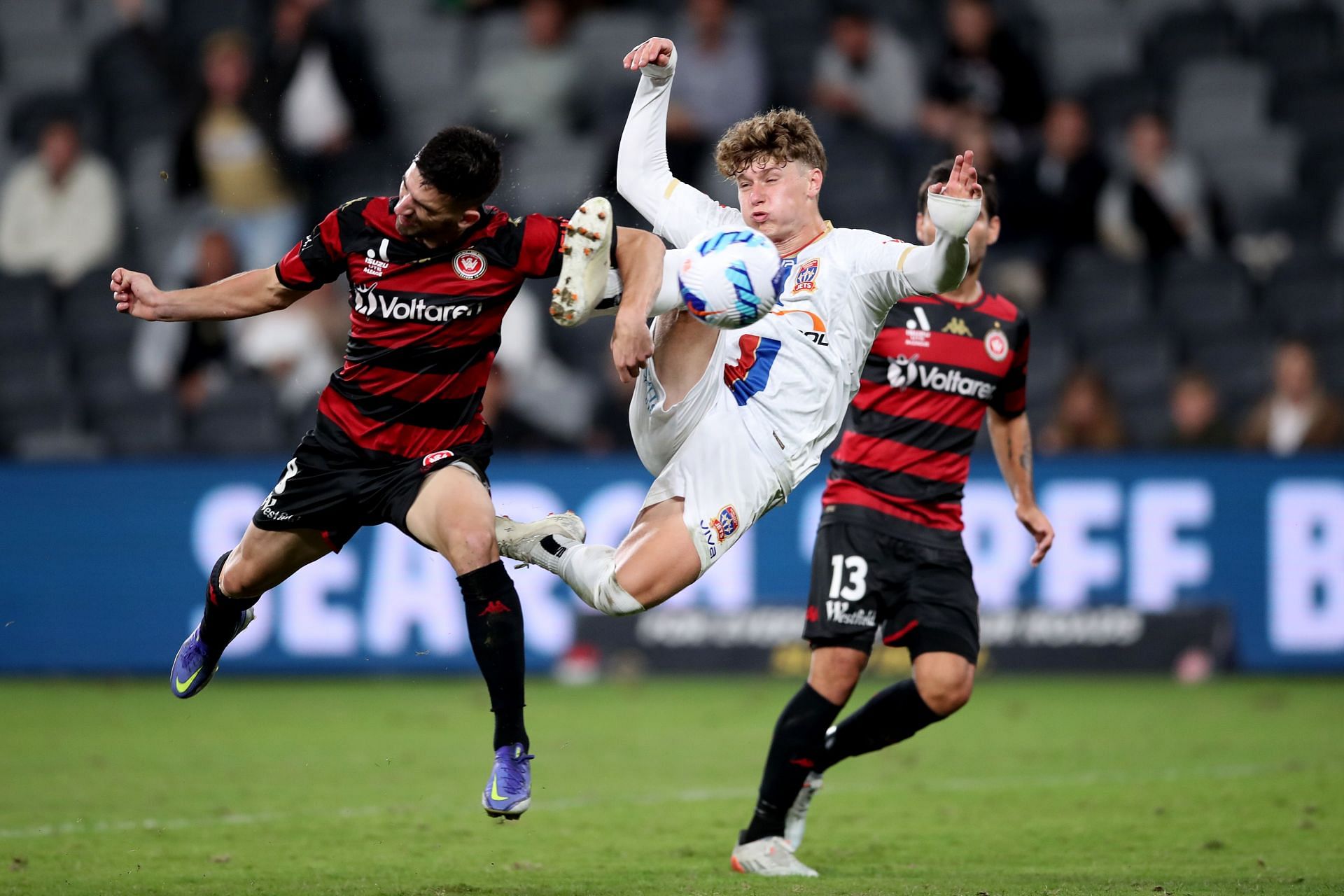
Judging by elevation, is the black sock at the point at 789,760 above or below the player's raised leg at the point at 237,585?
below

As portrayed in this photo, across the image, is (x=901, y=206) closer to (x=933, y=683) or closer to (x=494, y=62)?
(x=494, y=62)

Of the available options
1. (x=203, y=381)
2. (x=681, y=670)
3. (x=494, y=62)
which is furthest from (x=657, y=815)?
(x=494, y=62)

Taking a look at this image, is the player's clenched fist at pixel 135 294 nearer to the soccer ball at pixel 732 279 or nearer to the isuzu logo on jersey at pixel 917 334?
the soccer ball at pixel 732 279

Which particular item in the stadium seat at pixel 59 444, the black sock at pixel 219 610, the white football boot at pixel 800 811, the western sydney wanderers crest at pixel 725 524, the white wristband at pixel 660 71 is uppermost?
the white wristband at pixel 660 71

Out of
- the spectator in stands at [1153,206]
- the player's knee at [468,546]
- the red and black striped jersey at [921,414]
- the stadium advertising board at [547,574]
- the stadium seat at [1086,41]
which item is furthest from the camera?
the stadium seat at [1086,41]

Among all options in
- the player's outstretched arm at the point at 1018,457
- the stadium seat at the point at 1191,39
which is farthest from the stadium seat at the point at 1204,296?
the player's outstretched arm at the point at 1018,457

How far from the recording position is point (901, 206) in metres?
13.3

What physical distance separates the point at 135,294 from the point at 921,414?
298 cm

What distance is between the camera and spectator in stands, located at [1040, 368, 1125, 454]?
11922 mm

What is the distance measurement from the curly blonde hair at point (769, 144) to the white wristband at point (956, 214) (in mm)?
692

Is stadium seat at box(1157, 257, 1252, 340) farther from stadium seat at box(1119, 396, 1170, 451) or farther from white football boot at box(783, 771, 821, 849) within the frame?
white football boot at box(783, 771, 821, 849)

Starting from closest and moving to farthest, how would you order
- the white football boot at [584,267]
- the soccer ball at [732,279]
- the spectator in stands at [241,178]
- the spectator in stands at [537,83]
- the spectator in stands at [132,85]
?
the soccer ball at [732,279]
the white football boot at [584,267]
the spectator in stands at [241,178]
the spectator in stands at [537,83]
the spectator in stands at [132,85]

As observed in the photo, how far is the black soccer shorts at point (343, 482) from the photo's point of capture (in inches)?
227

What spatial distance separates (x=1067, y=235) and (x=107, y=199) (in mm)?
7747
